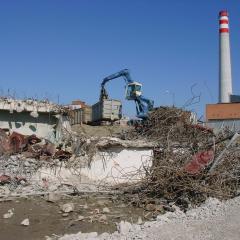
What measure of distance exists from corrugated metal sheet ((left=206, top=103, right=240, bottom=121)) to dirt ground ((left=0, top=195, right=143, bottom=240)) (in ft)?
82.1

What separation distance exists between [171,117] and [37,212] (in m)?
7.93

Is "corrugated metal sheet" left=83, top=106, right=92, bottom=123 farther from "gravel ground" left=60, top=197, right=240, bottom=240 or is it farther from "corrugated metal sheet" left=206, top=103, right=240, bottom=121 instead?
"gravel ground" left=60, top=197, right=240, bottom=240

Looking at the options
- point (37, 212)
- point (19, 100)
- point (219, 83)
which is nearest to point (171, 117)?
point (19, 100)

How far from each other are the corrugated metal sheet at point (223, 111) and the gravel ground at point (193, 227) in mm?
26892

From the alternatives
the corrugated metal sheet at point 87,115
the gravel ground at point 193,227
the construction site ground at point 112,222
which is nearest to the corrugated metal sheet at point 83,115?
the corrugated metal sheet at point 87,115

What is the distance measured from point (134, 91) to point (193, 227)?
1572 centimetres

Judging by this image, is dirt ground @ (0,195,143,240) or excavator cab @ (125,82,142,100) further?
excavator cab @ (125,82,142,100)

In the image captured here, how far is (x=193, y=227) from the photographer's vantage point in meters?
6.88

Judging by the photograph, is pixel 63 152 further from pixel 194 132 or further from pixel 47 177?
pixel 194 132

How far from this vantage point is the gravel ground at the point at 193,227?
651 cm

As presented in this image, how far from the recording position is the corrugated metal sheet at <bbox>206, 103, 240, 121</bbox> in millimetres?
34406

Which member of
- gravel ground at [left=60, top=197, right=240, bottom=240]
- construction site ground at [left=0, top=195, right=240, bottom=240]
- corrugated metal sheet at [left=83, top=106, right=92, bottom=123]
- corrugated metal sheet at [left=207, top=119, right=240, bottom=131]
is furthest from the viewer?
corrugated metal sheet at [left=83, top=106, right=92, bottom=123]

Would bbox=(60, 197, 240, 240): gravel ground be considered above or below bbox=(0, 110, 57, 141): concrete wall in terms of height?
below

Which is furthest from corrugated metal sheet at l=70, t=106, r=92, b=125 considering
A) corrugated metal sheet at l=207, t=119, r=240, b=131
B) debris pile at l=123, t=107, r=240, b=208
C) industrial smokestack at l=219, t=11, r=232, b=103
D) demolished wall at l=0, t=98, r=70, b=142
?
industrial smokestack at l=219, t=11, r=232, b=103
